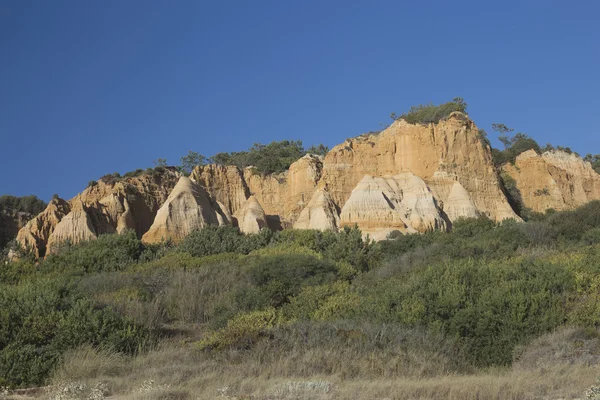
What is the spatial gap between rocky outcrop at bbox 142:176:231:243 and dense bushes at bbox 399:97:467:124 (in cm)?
1939

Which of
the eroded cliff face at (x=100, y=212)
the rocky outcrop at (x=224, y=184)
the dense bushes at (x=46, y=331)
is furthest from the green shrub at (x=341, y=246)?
the dense bushes at (x=46, y=331)

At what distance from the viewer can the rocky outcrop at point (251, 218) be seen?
1960 inches

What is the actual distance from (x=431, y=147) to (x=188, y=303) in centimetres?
3664

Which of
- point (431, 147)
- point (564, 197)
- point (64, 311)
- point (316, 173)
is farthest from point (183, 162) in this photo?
point (64, 311)

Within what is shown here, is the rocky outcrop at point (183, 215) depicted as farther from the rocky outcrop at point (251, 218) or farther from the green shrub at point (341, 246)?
the green shrub at point (341, 246)

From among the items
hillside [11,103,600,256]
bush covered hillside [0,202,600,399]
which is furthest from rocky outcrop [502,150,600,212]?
bush covered hillside [0,202,600,399]

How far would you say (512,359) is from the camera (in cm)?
1331

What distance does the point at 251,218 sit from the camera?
5047 centimetres

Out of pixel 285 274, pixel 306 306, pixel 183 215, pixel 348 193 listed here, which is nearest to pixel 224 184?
pixel 348 193

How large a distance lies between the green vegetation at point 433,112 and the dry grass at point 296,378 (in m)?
47.2

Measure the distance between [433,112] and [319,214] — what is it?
73.5 ft

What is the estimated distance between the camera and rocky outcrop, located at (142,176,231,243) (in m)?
45.4

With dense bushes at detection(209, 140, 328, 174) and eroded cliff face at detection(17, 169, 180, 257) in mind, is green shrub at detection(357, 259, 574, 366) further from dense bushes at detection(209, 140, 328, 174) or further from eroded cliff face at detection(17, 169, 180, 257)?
dense bushes at detection(209, 140, 328, 174)

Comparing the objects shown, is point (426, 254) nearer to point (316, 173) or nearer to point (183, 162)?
point (316, 173)
